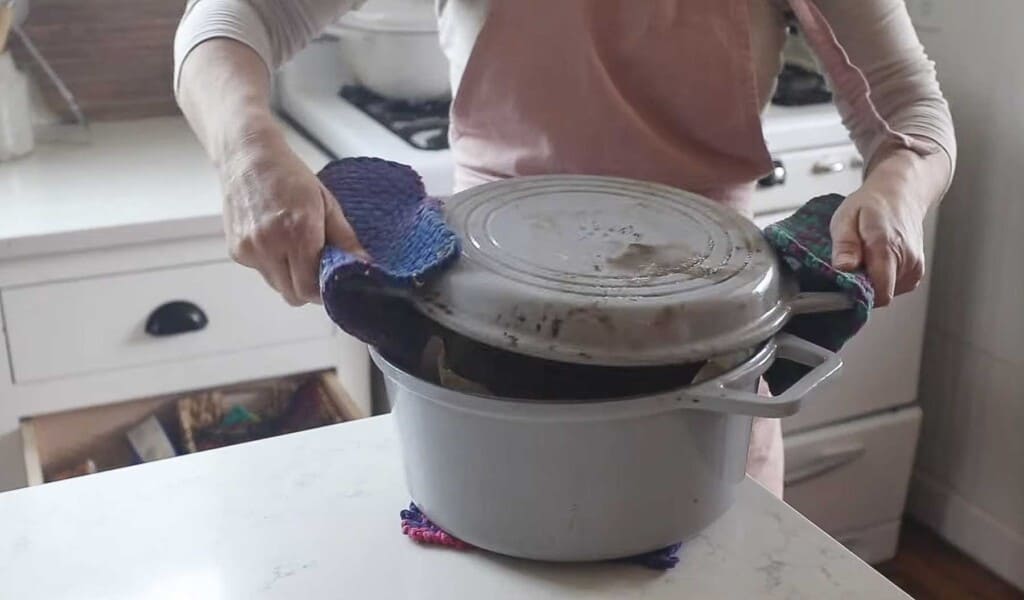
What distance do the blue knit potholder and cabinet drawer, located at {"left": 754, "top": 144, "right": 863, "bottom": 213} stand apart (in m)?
1.06

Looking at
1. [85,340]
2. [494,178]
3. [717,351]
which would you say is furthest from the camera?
[85,340]

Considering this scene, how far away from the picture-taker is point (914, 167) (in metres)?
0.89

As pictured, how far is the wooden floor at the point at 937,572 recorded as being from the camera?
192 centimetres

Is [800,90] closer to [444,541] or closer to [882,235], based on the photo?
[882,235]

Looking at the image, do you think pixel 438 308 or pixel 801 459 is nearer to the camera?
pixel 438 308

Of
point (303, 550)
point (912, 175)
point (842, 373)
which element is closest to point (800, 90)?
point (842, 373)

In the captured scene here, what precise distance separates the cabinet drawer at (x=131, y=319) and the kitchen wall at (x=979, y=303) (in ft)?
3.66

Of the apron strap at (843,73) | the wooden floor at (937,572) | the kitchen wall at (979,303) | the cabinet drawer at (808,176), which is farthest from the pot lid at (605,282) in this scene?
the wooden floor at (937,572)

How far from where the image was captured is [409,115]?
173cm

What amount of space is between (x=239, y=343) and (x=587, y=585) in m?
0.94

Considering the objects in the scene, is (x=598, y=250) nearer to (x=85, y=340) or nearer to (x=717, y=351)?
(x=717, y=351)

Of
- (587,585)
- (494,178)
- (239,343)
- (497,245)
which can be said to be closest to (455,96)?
(494,178)

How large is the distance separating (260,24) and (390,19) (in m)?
0.91

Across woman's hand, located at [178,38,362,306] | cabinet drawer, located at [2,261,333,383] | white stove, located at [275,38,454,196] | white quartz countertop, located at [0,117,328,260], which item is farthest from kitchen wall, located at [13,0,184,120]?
woman's hand, located at [178,38,362,306]
